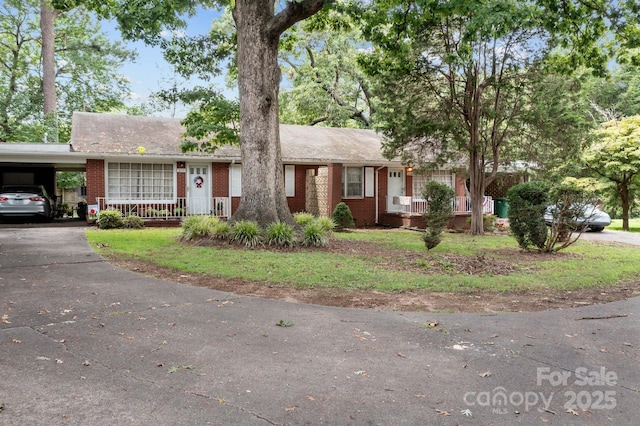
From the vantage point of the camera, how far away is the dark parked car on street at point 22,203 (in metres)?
16.5

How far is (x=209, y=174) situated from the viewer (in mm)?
19094

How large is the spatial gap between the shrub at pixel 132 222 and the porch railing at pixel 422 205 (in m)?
10.7

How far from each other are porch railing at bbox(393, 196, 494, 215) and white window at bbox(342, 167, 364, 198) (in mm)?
1850

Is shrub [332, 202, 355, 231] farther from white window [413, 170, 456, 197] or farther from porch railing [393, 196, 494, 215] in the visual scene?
white window [413, 170, 456, 197]

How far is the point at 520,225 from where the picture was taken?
1108 cm

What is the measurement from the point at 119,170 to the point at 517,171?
16.0 meters

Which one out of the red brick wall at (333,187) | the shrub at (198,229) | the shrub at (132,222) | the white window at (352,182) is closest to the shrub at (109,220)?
the shrub at (132,222)

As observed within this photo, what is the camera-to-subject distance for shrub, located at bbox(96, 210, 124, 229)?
50.1 ft

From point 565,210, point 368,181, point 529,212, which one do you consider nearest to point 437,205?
point 529,212

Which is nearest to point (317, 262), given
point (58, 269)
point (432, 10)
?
point (58, 269)

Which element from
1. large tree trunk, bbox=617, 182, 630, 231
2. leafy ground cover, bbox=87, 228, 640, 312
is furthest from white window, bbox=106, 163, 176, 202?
large tree trunk, bbox=617, 182, 630, 231

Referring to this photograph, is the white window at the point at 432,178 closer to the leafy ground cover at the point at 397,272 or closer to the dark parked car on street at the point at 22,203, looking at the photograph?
the leafy ground cover at the point at 397,272

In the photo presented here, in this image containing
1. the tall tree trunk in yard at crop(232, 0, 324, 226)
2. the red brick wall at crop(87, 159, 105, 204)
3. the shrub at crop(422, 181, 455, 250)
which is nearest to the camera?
the shrub at crop(422, 181, 455, 250)

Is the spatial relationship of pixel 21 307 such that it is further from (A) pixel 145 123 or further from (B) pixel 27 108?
(B) pixel 27 108
